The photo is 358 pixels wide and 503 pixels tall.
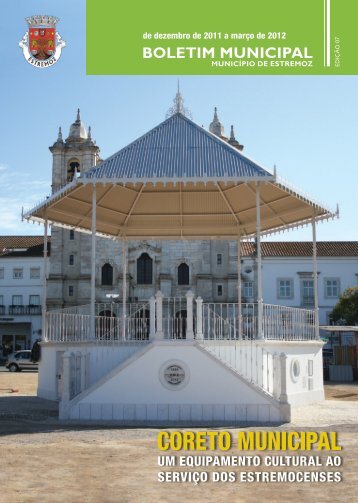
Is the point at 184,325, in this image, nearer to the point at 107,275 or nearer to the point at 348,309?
the point at 348,309

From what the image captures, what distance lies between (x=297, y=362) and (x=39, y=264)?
58162 mm

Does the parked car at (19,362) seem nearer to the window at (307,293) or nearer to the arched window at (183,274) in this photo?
the arched window at (183,274)

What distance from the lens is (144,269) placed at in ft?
209

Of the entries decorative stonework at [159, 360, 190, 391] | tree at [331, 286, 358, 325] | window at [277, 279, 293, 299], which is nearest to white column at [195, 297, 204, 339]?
decorative stonework at [159, 360, 190, 391]

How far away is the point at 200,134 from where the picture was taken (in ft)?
66.3

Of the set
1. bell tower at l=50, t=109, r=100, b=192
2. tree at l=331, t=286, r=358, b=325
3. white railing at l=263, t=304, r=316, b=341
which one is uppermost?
bell tower at l=50, t=109, r=100, b=192

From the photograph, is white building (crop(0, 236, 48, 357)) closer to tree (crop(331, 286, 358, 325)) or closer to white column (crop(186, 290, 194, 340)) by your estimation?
tree (crop(331, 286, 358, 325))

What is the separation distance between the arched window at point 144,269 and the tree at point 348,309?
17.5m

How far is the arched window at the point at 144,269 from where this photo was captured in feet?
208

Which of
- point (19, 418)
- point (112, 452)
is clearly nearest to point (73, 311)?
point (19, 418)

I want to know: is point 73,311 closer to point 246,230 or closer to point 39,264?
point 246,230

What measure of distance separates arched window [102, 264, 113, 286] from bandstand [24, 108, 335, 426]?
127 ft

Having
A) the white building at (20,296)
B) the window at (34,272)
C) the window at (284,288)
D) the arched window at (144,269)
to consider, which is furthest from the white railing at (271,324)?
the window at (34,272)

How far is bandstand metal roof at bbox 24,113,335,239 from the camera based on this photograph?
18.1 metres
